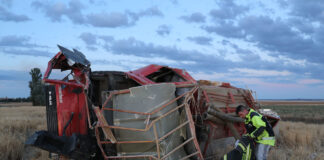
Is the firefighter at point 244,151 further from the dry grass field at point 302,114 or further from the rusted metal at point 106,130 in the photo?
the dry grass field at point 302,114

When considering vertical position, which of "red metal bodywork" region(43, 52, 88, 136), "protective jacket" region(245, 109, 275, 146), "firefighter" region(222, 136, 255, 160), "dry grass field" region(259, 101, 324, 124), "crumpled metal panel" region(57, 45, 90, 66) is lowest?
"dry grass field" region(259, 101, 324, 124)

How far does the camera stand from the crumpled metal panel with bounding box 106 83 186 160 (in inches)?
227

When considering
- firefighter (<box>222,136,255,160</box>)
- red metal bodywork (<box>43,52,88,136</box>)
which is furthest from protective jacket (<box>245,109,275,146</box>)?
red metal bodywork (<box>43,52,88,136</box>)

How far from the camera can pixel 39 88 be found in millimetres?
45531

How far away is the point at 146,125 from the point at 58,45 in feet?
8.94

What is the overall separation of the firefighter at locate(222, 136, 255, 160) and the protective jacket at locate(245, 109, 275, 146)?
0.46 feet

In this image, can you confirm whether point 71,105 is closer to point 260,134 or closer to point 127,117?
point 127,117

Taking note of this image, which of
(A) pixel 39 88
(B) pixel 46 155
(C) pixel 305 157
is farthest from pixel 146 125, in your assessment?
(A) pixel 39 88

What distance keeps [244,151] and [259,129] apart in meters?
0.51

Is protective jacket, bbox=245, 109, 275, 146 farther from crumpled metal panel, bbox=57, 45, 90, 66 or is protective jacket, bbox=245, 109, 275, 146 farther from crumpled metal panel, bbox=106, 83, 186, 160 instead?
crumpled metal panel, bbox=57, 45, 90, 66

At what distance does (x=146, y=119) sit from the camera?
5.65 metres

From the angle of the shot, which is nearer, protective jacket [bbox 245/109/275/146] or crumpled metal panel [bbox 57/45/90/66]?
protective jacket [bbox 245/109/275/146]

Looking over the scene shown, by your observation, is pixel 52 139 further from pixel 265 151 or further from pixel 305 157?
pixel 305 157

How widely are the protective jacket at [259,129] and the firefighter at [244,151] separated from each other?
141mm
